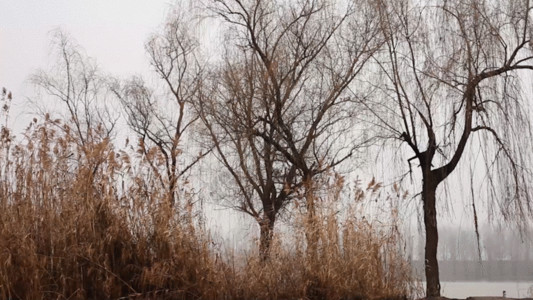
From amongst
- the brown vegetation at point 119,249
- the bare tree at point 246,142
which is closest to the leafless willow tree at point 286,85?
the bare tree at point 246,142

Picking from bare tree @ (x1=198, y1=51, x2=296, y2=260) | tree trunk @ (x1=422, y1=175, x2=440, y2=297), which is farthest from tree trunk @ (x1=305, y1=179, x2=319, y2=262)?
bare tree @ (x1=198, y1=51, x2=296, y2=260)

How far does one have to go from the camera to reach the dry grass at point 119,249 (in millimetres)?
4617

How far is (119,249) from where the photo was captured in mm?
4887

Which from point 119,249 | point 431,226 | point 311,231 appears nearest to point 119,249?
point 119,249

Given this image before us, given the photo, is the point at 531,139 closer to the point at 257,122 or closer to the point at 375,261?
the point at 375,261

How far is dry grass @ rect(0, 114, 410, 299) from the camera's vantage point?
182 inches

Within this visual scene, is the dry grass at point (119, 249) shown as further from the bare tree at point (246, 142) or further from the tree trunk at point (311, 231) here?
the bare tree at point (246, 142)

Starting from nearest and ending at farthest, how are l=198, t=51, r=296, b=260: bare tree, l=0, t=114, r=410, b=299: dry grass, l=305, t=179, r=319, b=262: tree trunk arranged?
1. l=0, t=114, r=410, b=299: dry grass
2. l=305, t=179, r=319, b=262: tree trunk
3. l=198, t=51, r=296, b=260: bare tree

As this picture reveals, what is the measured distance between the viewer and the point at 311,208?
6355 millimetres

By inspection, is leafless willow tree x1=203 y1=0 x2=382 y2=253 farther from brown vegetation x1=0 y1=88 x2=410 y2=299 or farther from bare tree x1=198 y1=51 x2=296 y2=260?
brown vegetation x1=0 y1=88 x2=410 y2=299

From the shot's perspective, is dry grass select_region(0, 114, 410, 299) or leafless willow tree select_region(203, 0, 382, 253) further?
leafless willow tree select_region(203, 0, 382, 253)

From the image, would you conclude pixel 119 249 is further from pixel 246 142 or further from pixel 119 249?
pixel 246 142

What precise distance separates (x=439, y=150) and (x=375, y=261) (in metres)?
3.71

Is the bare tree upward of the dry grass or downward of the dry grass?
upward
